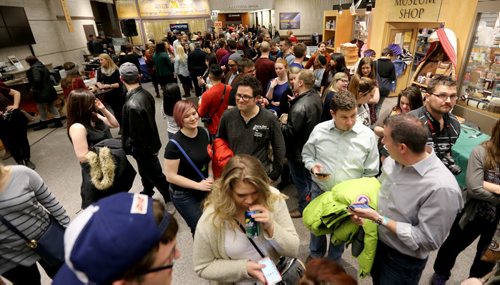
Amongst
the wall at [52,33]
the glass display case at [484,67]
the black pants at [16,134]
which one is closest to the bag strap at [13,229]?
the black pants at [16,134]

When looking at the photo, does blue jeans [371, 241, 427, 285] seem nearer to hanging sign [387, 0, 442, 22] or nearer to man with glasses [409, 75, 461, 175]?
man with glasses [409, 75, 461, 175]

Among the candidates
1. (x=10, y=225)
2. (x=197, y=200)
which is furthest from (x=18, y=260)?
(x=197, y=200)

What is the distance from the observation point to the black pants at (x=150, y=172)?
3.36 metres

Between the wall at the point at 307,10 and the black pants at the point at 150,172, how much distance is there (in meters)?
14.5

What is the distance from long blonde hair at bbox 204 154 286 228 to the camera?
1.46 meters

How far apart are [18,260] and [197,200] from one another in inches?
49.8

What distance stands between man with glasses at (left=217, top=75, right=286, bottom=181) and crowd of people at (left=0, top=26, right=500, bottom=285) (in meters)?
0.01

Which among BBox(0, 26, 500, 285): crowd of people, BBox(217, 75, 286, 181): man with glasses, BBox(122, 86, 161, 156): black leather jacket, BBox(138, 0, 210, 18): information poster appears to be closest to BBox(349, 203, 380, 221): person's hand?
BBox(0, 26, 500, 285): crowd of people

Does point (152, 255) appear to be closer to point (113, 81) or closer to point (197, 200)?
point (197, 200)

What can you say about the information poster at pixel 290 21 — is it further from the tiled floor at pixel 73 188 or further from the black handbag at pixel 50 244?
the black handbag at pixel 50 244

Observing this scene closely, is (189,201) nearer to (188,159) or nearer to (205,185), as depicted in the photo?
(205,185)

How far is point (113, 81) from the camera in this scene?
5.50 metres

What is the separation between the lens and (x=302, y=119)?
2826mm

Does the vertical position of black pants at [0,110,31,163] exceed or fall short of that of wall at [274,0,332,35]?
it falls short
